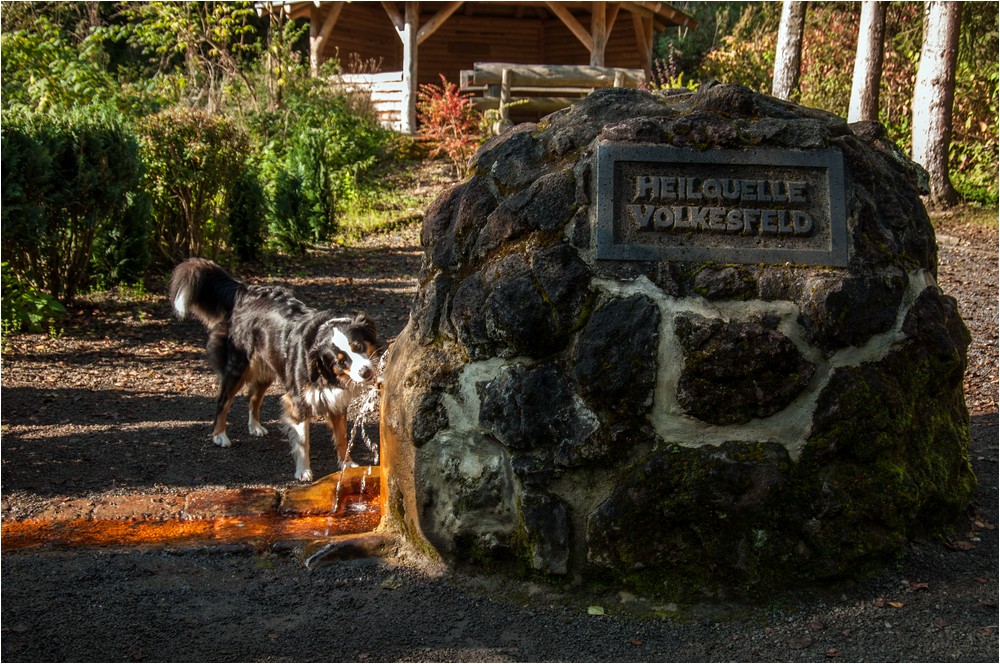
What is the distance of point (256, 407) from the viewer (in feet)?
21.9

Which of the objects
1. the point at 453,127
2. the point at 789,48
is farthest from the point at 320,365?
the point at 453,127

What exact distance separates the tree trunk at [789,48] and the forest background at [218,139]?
0.90 m

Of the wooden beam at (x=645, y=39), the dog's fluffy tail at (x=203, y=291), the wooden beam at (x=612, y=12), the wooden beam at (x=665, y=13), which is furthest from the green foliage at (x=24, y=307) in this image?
the wooden beam at (x=645, y=39)

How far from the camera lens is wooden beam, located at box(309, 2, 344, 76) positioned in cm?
2130

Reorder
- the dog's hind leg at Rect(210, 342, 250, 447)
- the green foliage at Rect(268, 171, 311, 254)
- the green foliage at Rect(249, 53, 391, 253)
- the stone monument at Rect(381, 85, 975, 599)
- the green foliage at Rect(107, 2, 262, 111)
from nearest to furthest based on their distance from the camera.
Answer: the stone monument at Rect(381, 85, 975, 599), the dog's hind leg at Rect(210, 342, 250, 447), the green foliage at Rect(268, 171, 311, 254), the green foliage at Rect(249, 53, 391, 253), the green foliage at Rect(107, 2, 262, 111)

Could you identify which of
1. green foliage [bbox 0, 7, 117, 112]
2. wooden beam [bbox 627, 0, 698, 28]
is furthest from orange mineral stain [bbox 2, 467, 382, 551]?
wooden beam [bbox 627, 0, 698, 28]

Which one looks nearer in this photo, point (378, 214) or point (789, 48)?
point (789, 48)

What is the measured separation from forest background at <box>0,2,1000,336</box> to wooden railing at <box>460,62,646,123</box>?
0.80 metres

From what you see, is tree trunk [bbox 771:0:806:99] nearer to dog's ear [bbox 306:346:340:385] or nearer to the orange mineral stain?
dog's ear [bbox 306:346:340:385]

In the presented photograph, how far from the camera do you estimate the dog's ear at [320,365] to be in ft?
17.9

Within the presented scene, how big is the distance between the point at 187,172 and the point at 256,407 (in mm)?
5018

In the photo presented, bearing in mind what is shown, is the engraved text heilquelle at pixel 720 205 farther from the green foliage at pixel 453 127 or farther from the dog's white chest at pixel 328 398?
the green foliage at pixel 453 127

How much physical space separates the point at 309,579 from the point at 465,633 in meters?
0.81

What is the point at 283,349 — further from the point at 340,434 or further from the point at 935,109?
the point at 935,109
